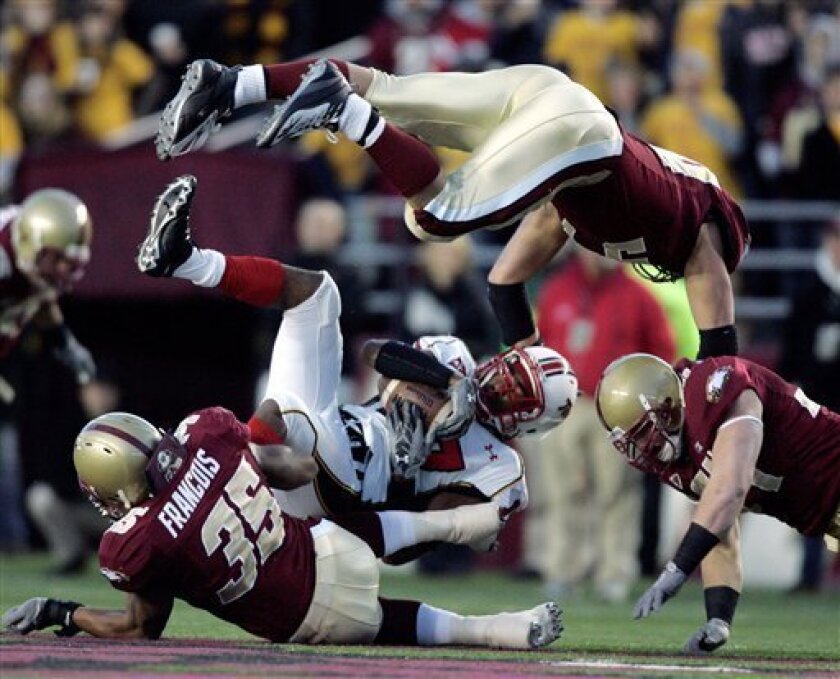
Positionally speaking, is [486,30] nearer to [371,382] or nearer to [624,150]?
[371,382]

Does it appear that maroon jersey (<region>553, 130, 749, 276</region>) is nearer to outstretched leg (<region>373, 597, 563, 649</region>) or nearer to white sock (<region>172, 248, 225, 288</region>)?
white sock (<region>172, 248, 225, 288</region>)

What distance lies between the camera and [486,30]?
42.9ft

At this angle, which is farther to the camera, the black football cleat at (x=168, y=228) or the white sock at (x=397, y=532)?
the white sock at (x=397, y=532)

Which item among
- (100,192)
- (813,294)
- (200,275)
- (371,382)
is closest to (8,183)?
(100,192)

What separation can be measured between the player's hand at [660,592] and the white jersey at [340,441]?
0.96 metres

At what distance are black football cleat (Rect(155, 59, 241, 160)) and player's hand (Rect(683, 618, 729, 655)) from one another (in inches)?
90.7

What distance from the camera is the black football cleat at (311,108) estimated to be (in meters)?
6.80

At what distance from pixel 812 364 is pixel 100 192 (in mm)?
4011

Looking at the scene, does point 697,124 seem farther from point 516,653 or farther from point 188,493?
point 188,493

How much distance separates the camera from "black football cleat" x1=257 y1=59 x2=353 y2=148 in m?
6.80

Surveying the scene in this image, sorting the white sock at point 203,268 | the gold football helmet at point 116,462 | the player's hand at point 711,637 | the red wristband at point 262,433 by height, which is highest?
the white sock at point 203,268

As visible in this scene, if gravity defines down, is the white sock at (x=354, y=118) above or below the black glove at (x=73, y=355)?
above

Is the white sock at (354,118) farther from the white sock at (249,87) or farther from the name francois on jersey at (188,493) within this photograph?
the name francois on jersey at (188,493)

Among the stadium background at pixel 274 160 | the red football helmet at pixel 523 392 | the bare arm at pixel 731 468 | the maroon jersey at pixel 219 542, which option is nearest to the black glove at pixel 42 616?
the maroon jersey at pixel 219 542
